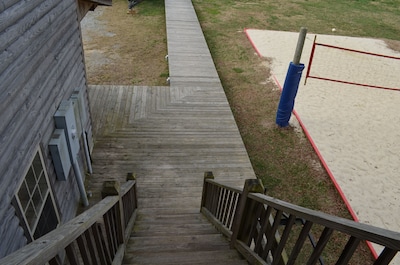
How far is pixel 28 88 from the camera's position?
3178 millimetres

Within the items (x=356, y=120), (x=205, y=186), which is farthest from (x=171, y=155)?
(x=356, y=120)

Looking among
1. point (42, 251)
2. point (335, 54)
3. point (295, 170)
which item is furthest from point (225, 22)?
point (42, 251)

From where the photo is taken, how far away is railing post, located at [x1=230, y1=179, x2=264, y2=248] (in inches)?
114

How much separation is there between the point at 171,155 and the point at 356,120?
5.75 meters

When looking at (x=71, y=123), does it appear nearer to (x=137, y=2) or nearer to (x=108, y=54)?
(x=108, y=54)

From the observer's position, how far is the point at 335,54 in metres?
13.1

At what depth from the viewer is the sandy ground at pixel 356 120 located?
6461mm

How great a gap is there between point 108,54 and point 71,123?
27.3 feet

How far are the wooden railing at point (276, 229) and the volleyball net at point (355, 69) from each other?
7358 mm

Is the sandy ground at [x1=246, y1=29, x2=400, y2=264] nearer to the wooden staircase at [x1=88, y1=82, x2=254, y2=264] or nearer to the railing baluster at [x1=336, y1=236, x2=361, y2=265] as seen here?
the wooden staircase at [x1=88, y1=82, x2=254, y2=264]

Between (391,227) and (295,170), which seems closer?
(391,227)

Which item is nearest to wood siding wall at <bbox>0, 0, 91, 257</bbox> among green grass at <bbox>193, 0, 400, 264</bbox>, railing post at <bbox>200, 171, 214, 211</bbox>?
railing post at <bbox>200, 171, 214, 211</bbox>

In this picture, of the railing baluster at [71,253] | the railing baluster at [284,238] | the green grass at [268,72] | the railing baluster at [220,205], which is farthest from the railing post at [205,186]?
the railing baluster at [71,253]

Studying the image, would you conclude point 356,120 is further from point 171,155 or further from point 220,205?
point 220,205
